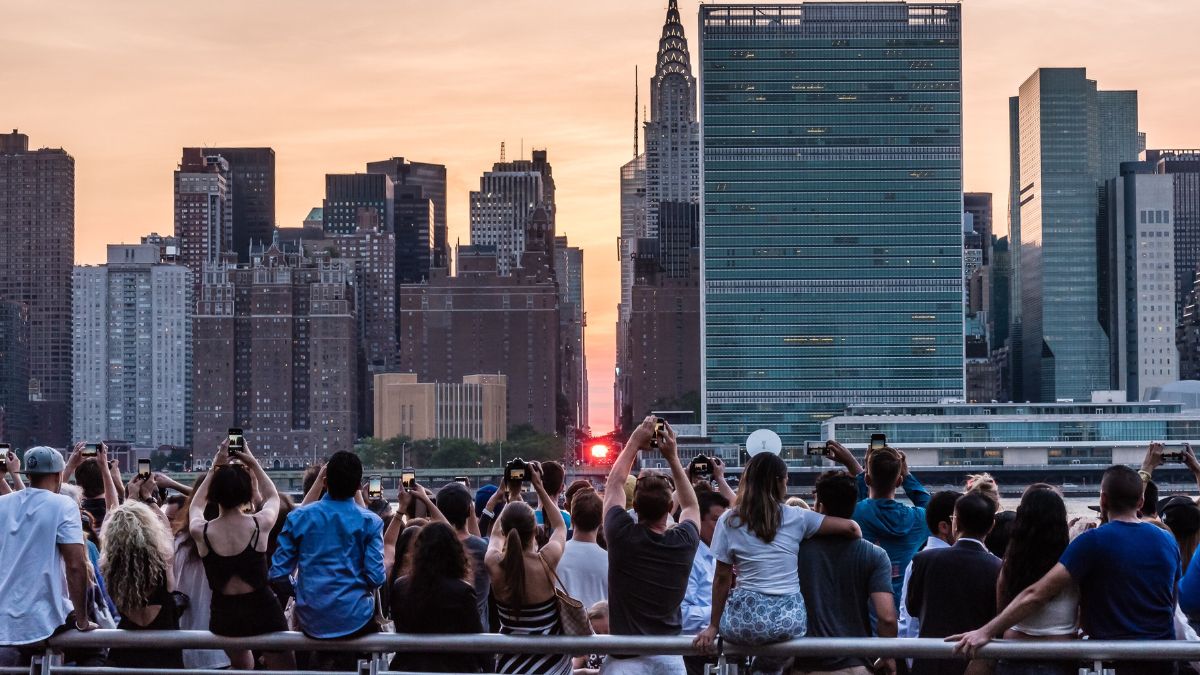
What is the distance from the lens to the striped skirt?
29.3 feet

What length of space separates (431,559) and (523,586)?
0.53 metres

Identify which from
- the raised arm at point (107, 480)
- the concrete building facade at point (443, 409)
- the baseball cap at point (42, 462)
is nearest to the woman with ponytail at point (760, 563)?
the baseball cap at point (42, 462)

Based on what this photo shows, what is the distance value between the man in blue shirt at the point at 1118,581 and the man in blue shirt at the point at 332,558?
10.8ft

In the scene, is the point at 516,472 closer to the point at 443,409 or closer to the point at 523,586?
the point at 523,586

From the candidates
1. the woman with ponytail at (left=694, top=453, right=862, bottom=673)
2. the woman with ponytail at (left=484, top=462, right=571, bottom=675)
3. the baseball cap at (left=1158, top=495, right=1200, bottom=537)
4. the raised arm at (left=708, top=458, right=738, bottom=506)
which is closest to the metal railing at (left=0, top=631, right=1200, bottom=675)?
the woman with ponytail at (left=694, top=453, right=862, bottom=673)

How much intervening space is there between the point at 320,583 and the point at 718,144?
440 ft

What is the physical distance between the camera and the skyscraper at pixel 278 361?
167875 millimetres

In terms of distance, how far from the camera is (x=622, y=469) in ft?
29.9

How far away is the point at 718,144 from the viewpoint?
141m

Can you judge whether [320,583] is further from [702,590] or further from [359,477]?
[702,590]

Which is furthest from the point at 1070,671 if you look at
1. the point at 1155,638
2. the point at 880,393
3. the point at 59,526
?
the point at 880,393

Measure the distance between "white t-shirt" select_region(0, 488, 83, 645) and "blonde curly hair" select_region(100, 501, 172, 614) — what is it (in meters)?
0.23

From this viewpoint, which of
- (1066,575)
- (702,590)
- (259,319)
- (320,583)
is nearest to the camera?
(1066,575)

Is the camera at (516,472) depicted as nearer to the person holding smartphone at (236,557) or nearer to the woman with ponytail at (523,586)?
the woman with ponytail at (523,586)
